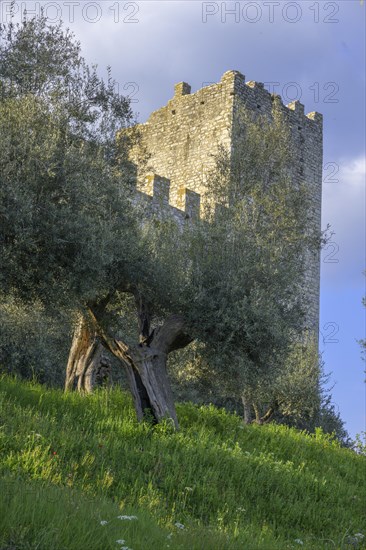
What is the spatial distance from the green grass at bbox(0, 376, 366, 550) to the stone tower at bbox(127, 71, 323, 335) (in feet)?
44.0

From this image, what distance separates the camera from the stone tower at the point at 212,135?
28891 mm

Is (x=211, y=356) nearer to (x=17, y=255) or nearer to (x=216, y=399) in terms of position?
(x=17, y=255)

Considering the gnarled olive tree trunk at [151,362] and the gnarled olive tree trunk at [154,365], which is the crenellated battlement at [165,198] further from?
the gnarled olive tree trunk at [154,365]

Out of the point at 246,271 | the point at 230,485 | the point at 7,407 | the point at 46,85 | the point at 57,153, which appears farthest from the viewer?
the point at 46,85

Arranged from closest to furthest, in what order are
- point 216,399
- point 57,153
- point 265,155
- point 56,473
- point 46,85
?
point 56,473 → point 57,153 → point 46,85 → point 265,155 → point 216,399

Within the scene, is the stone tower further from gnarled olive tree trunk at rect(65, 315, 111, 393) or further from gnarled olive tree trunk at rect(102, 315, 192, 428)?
gnarled olive tree trunk at rect(102, 315, 192, 428)

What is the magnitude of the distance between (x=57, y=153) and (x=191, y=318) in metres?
3.81

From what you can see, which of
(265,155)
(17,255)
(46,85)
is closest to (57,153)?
(17,255)

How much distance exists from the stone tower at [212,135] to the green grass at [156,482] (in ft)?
44.0

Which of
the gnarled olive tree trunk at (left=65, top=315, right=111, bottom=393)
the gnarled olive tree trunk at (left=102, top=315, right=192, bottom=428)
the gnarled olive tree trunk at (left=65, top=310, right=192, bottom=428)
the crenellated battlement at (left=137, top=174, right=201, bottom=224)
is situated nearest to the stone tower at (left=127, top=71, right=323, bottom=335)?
the crenellated battlement at (left=137, top=174, right=201, bottom=224)

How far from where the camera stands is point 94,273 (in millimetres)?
12555

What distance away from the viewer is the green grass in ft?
20.6

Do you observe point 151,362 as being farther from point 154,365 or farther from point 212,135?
point 212,135

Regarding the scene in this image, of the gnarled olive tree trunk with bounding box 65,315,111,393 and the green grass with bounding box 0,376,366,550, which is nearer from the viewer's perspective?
the green grass with bounding box 0,376,366,550
